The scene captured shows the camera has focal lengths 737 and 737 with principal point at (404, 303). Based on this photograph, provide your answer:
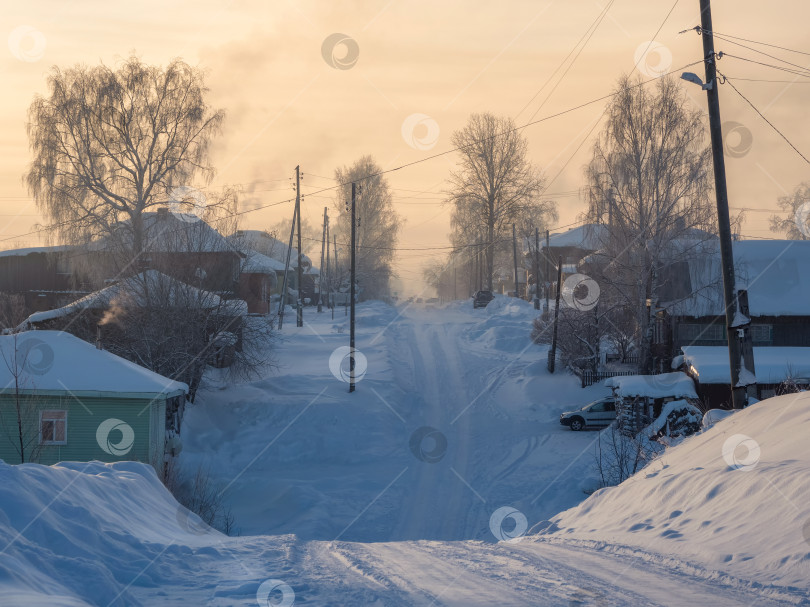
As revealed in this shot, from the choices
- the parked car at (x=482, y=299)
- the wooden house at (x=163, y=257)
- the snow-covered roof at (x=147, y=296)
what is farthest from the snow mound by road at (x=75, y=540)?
the parked car at (x=482, y=299)

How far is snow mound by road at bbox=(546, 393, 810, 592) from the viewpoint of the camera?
721 centimetres

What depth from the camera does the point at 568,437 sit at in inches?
1039

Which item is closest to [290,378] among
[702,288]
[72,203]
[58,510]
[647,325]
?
[72,203]

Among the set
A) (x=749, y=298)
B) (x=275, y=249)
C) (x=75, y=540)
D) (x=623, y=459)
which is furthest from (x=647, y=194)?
(x=275, y=249)

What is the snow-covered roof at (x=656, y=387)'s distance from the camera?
25.7m

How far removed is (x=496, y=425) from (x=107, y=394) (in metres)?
14.6

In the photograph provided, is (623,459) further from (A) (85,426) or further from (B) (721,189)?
(A) (85,426)

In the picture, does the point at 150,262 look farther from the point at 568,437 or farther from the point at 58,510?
the point at 58,510

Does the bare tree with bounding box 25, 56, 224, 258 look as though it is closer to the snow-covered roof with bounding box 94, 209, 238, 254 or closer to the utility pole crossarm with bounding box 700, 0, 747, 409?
the snow-covered roof with bounding box 94, 209, 238, 254

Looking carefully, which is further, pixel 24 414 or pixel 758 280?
pixel 758 280

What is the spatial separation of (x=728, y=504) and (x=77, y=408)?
57.4ft

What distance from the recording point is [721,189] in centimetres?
1398

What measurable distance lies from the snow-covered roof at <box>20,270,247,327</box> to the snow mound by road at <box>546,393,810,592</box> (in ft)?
60.9

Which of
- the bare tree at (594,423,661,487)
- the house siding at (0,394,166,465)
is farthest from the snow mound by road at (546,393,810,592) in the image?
the house siding at (0,394,166,465)
